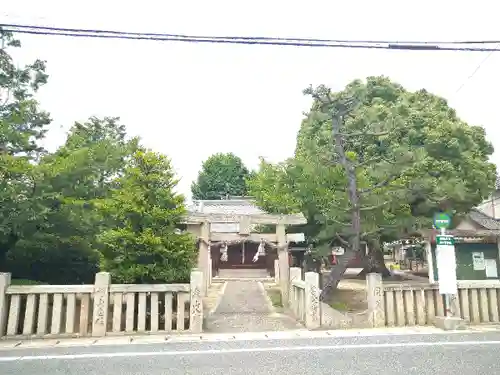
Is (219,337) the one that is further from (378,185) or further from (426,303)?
(378,185)

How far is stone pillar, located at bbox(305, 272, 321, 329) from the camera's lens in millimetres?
9438

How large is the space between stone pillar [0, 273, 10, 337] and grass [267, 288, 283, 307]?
25.4ft

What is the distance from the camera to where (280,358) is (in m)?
6.36

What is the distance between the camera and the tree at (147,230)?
9281 mm

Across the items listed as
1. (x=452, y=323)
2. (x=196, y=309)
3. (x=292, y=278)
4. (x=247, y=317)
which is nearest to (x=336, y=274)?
(x=292, y=278)

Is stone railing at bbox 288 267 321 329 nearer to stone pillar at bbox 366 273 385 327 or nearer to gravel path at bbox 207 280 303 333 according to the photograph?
gravel path at bbox 207 280 303 333

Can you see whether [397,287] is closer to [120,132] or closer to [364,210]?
[364,210]

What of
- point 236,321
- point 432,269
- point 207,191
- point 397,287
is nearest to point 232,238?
point 236,321

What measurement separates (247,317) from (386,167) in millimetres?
5877

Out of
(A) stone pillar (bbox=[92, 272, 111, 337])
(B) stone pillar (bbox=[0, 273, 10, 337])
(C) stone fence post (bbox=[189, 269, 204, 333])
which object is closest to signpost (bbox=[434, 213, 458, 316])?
(C) stone fence post (bbox=[189, 269, 204, 333])

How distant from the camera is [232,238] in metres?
14.1

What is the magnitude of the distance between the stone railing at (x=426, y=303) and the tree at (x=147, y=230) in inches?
181

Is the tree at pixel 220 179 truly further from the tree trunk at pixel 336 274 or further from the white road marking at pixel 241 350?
the white road marking at pixel 241 350

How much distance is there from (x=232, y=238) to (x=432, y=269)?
342 inches
